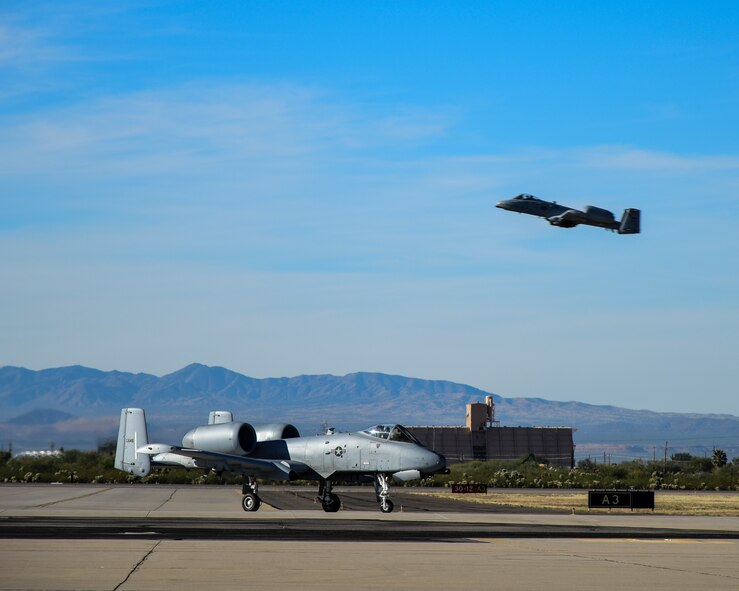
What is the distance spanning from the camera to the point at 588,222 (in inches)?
2537

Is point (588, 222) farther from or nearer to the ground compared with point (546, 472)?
farther from the ground

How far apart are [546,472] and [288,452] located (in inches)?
1727

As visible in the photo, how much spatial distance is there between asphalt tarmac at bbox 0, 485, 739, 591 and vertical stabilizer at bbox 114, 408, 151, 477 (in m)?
1.62

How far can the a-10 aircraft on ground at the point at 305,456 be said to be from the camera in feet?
119

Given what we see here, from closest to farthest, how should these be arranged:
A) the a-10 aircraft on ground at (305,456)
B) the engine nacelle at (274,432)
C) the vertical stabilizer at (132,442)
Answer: the a-10 aircraft on ground at (305,456)
the engine nacelle at (274,432)
the vertical stabilizer at (132,442)

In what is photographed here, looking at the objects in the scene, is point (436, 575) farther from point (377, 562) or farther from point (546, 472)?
point (546, 472)

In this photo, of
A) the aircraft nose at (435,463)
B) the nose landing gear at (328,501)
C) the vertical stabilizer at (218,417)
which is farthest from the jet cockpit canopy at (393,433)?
the vertical stabilizer at (218,417)

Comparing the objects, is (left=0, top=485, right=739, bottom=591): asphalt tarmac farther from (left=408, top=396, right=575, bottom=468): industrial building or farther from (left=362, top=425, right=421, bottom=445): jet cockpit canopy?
(left=408, top=396, right=575, bottom=468): industrial building

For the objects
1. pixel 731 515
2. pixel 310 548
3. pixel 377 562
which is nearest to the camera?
pixel 377 562

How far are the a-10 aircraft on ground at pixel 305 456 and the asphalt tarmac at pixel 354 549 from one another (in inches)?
50.1

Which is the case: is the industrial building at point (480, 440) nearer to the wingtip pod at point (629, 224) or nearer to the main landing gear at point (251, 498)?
the wingtip pod at point (629, 224)

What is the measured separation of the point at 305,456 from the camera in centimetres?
3797

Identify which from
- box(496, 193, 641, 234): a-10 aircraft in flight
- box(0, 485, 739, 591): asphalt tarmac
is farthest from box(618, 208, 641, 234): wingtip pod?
box(0, 485, 739, 591): asphalt tarmac


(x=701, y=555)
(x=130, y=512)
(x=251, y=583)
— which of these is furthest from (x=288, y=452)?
(x=251, y=583)
